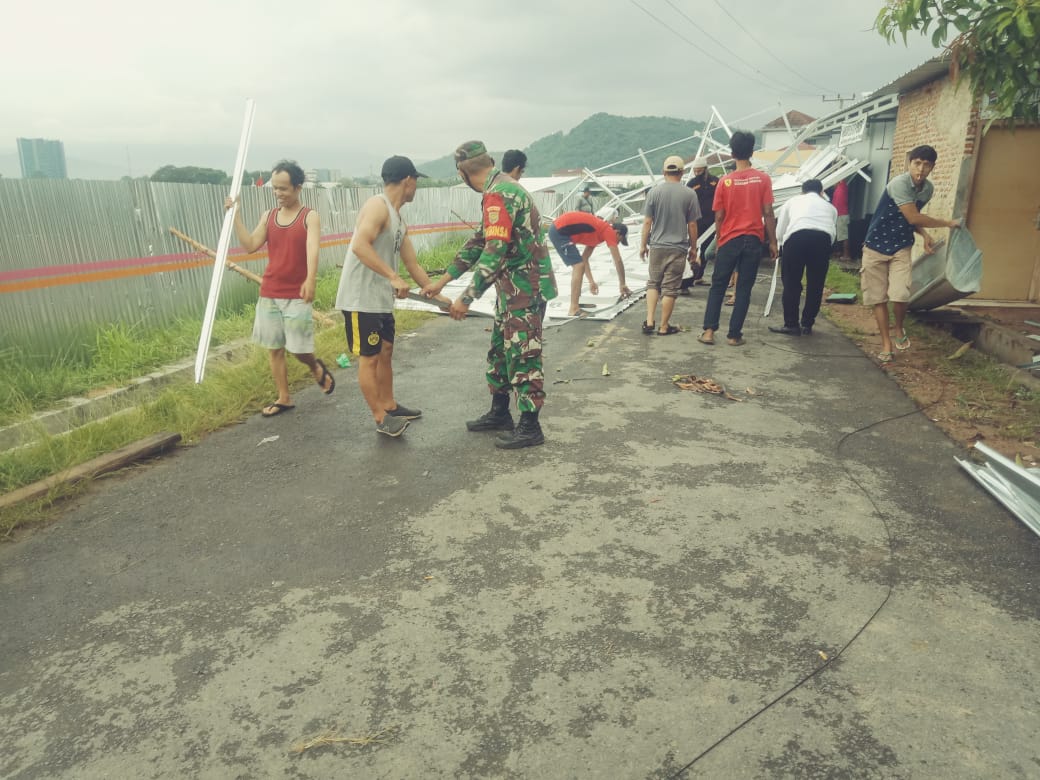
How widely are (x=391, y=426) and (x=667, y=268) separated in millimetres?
4142

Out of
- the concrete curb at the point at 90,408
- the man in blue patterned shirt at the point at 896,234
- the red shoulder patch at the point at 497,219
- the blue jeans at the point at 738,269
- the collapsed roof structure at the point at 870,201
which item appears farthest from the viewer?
the blue jeans at the point at 738,269

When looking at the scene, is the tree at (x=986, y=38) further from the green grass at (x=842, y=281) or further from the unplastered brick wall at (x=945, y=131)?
the green grass at (x=842, y=281)

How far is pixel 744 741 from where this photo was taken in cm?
214

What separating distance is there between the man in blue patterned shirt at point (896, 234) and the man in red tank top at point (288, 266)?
5.00 metres

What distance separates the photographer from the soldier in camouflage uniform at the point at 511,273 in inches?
174

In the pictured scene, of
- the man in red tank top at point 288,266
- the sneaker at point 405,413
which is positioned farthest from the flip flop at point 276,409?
the sneaker at point 405,413

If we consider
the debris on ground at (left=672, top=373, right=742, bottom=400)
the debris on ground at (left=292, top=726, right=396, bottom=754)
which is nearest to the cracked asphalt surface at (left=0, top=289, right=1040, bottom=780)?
the debris on ground at (left=292, top=726, right=396, bottom=754)

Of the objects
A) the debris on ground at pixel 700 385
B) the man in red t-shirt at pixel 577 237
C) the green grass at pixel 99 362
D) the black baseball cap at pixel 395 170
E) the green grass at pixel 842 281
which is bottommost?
the green grass at pixel 842 281

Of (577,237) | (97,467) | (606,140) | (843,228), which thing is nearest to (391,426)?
(97,467)

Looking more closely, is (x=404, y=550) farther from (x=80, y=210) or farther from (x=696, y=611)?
(x=80, y=210)

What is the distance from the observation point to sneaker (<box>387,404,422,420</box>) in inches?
207

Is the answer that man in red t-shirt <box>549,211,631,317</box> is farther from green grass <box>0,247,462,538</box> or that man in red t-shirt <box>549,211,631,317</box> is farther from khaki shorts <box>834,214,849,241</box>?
khaki shorts <box>834,214,849,241</box>

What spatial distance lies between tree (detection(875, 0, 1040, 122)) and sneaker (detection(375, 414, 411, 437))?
13.4 ft

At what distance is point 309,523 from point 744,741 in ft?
7.79
